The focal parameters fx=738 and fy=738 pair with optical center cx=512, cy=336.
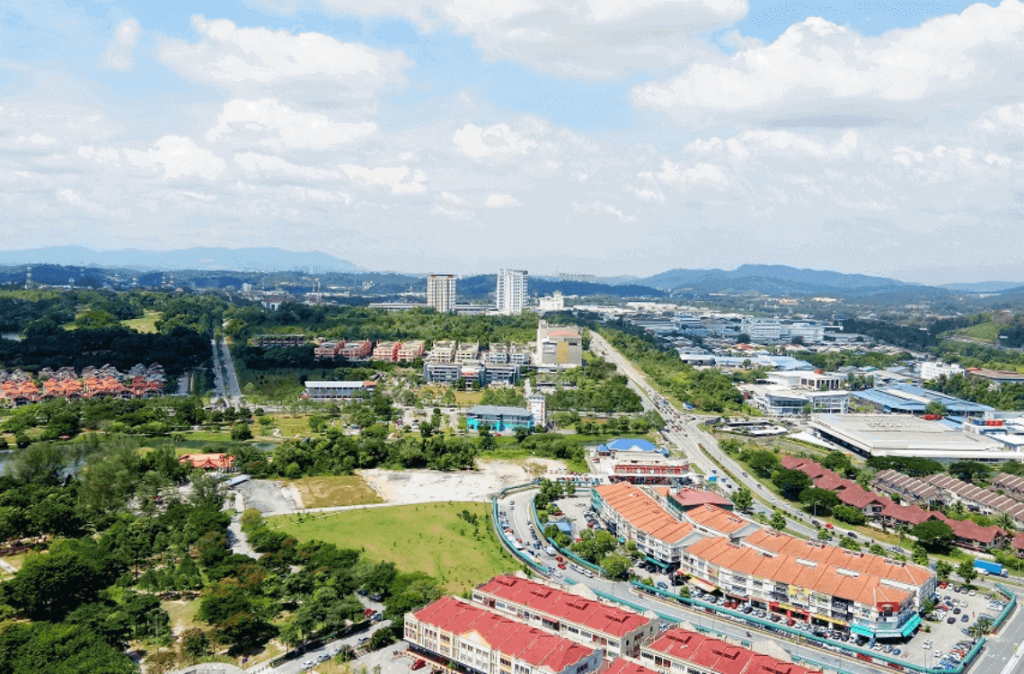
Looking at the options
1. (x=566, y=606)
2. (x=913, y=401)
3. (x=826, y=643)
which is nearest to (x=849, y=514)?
(x=826, y=643)

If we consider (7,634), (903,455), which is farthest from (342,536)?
(903,455)

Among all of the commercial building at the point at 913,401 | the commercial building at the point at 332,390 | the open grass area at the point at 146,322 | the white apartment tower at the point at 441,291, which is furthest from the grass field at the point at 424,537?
the white apartment tower at the point at 441,291

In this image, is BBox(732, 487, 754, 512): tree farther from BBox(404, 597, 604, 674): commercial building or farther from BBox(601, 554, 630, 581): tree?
BBox(404, 597, 604, 674): commercial building

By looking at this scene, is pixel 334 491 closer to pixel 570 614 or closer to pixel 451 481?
pixel 451 481

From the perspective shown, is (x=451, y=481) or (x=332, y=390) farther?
(x=332, y=390)

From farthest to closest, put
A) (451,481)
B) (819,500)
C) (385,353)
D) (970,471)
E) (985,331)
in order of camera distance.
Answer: (985,331)
(385,353)
(970,471)
(451,481)
(819,500)
